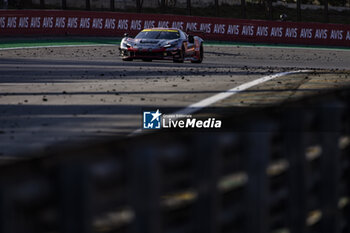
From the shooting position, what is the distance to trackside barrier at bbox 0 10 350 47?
5012cm

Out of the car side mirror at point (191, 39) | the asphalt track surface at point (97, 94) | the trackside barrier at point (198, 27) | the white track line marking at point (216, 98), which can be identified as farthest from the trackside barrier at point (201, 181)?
the trackside barrier at point (198, 27)

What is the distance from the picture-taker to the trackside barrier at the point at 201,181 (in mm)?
1866

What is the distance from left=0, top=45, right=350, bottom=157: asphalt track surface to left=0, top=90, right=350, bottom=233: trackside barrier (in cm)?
358

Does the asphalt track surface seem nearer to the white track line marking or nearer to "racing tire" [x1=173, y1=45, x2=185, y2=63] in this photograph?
the white track line marking

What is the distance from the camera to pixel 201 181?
238 cm

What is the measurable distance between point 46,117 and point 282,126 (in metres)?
9.30

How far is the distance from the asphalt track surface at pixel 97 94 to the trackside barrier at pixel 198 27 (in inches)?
933

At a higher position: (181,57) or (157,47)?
(157,47)

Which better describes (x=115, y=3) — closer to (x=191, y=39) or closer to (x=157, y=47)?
(x=191, y=39)

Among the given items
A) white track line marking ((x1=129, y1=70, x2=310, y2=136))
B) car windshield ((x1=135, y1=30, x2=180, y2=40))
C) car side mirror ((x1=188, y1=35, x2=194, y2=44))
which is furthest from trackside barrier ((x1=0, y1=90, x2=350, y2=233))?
car side mirror ((x1=188, y1=35, x2=194, y2=44))

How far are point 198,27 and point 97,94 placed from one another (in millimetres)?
36565

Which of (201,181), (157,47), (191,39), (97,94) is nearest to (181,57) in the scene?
(157,47)

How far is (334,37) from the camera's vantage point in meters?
50.3

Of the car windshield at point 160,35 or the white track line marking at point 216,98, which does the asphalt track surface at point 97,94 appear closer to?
the white track line marking at point 216,98
